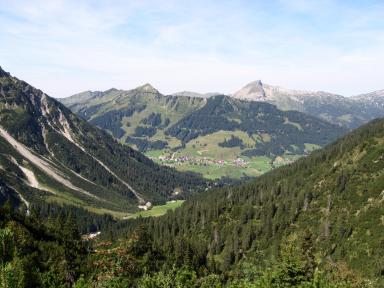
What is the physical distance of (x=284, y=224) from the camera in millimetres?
199250

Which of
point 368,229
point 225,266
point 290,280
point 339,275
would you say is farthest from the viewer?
point 225,266

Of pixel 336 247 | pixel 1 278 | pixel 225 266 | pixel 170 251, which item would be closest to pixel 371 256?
pixel 336 247

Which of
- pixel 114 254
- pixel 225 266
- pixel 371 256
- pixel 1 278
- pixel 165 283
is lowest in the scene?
pixel 225 266

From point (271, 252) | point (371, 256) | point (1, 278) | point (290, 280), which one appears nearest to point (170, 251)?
point (271, 252)

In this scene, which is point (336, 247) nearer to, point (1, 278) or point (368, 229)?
point (368, 229)

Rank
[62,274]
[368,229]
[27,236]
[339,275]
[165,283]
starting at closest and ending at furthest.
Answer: [165,283] < [339,275] < [62,274] < [27,236] < [368,229]

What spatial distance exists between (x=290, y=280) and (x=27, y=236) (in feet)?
302

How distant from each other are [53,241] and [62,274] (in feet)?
133

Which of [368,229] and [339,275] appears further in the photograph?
[368,229]

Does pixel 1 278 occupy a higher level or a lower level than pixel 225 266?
higher

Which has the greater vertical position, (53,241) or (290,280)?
(290,280)

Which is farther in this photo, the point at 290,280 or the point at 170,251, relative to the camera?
the point at 170,251

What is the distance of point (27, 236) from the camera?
13500cm

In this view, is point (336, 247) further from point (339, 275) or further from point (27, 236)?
point (27, 236)
